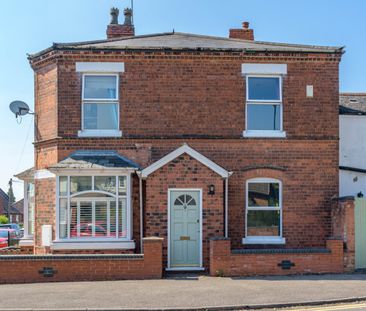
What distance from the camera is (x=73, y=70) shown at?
16.2 metres

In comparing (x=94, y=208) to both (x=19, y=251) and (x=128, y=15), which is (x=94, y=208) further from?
(x=128, y=15)

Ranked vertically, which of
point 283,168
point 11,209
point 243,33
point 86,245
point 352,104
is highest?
point 243,33

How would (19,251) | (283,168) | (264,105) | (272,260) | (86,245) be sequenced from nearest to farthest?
(272,260)
(86,245)
(283,168)
(264,105)
(19,251)

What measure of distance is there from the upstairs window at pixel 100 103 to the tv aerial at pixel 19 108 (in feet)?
6.87

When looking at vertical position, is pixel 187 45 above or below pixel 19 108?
above

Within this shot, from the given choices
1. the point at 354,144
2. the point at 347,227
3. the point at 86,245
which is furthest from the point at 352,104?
the point at 86,245

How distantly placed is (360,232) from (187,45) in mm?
7360

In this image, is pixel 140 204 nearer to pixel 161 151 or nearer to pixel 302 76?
pixel 161 151

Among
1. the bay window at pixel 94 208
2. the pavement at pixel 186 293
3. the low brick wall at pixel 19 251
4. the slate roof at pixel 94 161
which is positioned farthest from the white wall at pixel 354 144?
the low brick wall at pixel 19 251

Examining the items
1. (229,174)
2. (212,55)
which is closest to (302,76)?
(212,55)

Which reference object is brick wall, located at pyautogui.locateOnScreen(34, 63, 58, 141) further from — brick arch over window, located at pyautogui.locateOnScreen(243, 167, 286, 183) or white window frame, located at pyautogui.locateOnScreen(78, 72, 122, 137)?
brick arch over window, located at pyautogui.locateOnScreen(243, 167, 286, 183)

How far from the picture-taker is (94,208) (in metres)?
15.4

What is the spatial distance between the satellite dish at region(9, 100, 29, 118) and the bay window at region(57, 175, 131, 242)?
3032mm

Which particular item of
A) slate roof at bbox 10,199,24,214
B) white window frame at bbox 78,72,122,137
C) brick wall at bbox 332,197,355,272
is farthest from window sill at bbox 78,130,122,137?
slate roof at bbox 10,199,24,214
